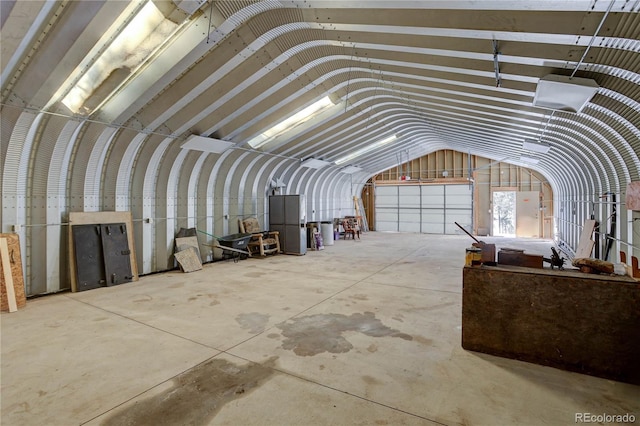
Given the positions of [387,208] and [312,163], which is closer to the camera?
[312,163]

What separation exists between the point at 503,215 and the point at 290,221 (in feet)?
37.7

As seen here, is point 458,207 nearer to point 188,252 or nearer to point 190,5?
point 188,252

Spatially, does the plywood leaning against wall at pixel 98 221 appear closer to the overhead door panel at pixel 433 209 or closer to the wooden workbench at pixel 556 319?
the wooden workbench at pixel 556 319

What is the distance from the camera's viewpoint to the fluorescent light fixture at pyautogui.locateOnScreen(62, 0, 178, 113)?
3.78m

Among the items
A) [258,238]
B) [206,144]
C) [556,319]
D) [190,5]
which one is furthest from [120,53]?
[556,319]

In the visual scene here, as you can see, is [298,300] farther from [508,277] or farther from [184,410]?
[508,277]

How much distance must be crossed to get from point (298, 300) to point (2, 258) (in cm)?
432

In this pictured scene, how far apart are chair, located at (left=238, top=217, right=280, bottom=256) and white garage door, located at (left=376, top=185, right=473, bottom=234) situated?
29.7 feet

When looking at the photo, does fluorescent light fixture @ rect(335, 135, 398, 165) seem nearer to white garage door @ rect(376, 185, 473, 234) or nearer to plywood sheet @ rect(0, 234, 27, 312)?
white garage door @ rect(376, 185, 473, 234)

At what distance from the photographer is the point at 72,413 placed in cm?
215

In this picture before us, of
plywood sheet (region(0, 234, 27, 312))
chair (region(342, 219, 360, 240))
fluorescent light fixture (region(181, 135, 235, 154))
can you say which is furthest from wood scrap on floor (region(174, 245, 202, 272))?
chair (region(342, 219, 360, 240))

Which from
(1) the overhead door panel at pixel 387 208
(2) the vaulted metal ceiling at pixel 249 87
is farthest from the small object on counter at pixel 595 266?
(1) the overhead door panel at pixel 387 208

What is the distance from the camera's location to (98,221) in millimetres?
5703

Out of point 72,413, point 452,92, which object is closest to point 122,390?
point 72,413
